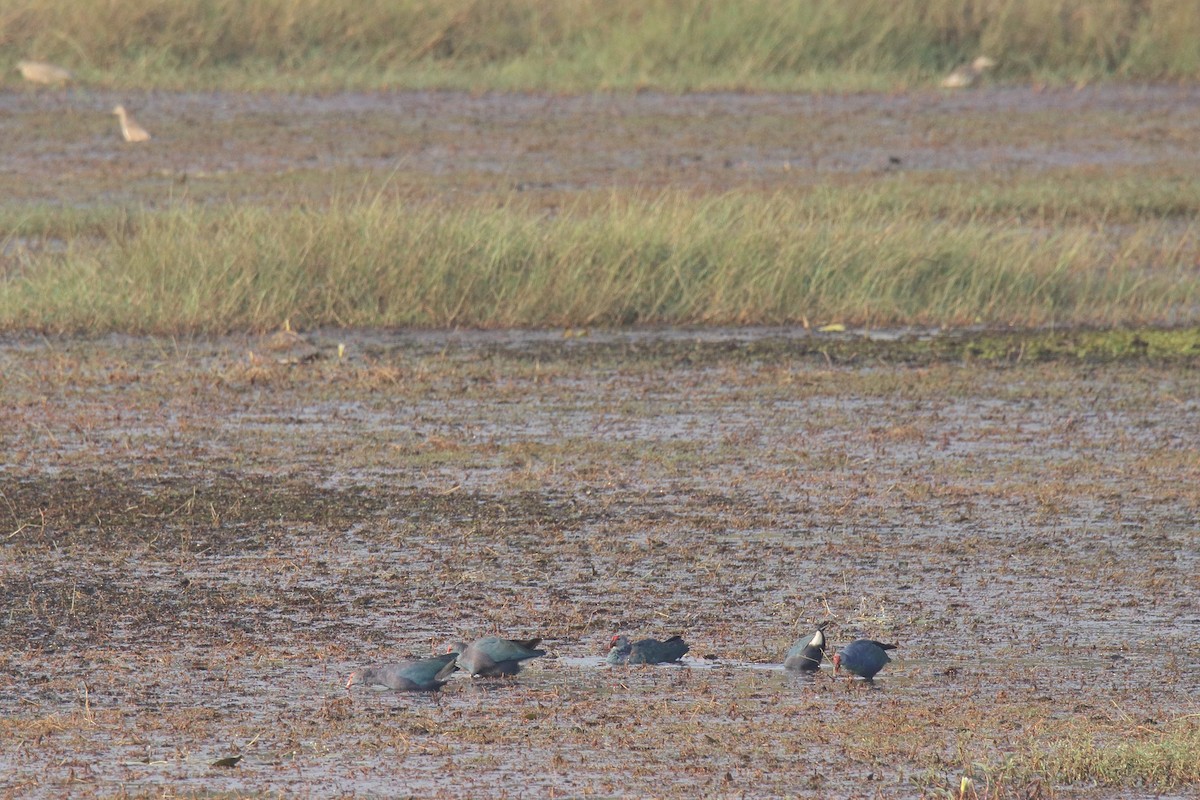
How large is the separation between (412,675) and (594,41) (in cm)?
1758

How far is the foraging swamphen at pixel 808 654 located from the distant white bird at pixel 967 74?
1665cm

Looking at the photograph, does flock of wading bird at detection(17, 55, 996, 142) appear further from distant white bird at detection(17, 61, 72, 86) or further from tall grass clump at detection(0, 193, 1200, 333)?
tall grass clump at detection(0, 193, 1200, 333)

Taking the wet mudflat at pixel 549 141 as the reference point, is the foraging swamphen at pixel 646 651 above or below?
above

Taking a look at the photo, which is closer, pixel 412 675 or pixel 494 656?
pixel 412 675

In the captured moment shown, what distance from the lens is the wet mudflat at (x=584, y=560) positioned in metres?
5.09

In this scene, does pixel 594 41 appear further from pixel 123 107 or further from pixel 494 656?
pixel 494 656

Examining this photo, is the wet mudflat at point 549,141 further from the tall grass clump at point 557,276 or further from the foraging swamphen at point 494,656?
the foraging swamphen at point 494,656

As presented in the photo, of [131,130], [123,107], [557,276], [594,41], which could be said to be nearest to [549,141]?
[131,130]

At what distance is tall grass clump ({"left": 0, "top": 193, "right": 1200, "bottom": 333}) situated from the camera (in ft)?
38.3

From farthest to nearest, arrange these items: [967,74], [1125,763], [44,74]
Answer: [967,74] → [44,74] → [1125,763]

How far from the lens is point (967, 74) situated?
2184 centimetres

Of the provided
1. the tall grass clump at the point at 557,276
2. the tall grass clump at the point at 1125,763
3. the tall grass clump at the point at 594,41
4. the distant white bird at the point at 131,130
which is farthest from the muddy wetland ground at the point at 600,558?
the tall grass clump at the point at 594,41

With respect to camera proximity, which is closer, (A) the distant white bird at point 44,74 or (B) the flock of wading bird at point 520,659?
(B) the flock of wading bird at point 520,659

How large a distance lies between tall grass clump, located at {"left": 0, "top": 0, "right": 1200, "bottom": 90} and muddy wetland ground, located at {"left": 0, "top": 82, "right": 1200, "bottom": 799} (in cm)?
1020
